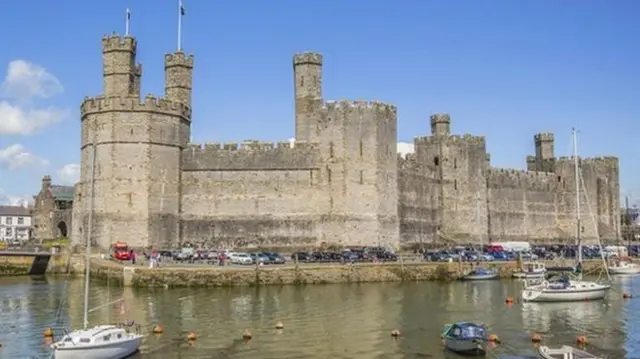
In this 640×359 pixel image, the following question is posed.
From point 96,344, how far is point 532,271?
35.4 metres

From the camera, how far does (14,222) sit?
115562mm

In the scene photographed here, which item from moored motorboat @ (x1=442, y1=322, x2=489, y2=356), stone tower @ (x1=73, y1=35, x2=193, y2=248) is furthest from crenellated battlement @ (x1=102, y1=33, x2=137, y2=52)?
moored motorboat @ (x1=442, y1=322, x2=489, y2=356)

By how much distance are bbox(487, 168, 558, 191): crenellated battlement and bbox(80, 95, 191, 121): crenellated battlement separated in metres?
32.8

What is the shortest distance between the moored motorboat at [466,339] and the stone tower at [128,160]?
31.7 metres

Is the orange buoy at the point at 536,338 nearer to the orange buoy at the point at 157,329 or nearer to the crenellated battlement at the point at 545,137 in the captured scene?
the orange buoy at the point at 157,329

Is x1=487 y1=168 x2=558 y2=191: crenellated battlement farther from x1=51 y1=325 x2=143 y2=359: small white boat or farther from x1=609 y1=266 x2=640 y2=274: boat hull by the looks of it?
x1=51 y1=325 x2=143 y2=359: small white boat

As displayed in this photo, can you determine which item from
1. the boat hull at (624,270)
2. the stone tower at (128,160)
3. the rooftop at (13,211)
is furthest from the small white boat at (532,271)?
the rooftop at (13,211)

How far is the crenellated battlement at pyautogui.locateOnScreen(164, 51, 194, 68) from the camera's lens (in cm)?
5997

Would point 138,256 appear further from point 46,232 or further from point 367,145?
point 46,232

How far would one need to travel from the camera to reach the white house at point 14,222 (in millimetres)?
114188

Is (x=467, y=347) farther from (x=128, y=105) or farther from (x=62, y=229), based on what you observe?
Result: (x=62, y=229)

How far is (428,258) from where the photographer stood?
53250mm

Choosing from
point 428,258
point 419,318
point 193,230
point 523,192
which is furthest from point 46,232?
point 419,318

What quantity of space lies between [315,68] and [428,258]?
17.9 meters
